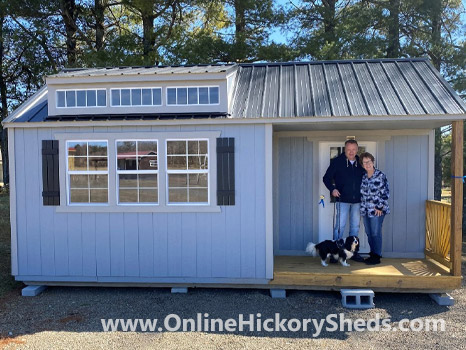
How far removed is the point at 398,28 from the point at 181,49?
5.71 metres

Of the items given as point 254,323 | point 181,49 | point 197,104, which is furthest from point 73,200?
point 181,49

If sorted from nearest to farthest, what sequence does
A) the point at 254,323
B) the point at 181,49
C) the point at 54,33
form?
the point at 254,323
the point at 181,49
the point at 54,33

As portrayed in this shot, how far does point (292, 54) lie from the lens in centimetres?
1081

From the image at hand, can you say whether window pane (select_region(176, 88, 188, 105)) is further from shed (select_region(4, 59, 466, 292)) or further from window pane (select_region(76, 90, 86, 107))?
window pane (select_region(76, 90, 86, 107))

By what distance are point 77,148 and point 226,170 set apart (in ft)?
6.82

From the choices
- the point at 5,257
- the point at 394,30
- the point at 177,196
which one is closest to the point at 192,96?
the point at 177,196

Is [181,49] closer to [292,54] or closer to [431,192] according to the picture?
[292,54]

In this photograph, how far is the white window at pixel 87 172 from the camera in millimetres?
5445

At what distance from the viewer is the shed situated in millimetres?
5238

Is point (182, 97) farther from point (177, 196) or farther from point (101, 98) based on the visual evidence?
point (177, 196)

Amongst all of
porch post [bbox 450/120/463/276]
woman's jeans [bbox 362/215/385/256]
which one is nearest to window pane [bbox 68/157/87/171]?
woman's jeans [bbox 362/215/385/256]

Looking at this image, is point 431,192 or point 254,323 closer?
point 254,323

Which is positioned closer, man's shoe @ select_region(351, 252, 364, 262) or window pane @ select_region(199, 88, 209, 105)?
window pane @ select_region(199, 88, 209, 105)

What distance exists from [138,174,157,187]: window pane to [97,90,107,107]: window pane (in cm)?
114
